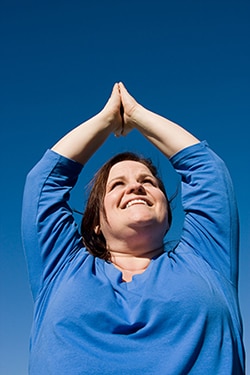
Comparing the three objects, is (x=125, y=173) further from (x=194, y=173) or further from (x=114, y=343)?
(x=114, y=343)

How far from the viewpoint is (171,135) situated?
12.5 feet

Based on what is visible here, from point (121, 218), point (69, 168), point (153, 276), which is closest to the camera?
point (153, 276)

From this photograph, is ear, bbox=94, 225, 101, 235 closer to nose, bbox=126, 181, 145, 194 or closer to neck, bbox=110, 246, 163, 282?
neck, bbox=110, 246, 163, 282

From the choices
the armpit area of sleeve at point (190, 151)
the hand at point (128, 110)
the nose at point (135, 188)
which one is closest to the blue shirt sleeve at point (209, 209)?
the armpit area of sleeve at point (190, 151)

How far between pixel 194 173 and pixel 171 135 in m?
0.35

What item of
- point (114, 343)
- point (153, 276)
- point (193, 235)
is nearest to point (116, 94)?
point (193, 235)

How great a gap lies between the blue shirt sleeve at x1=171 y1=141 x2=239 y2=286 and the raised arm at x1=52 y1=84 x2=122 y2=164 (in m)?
0.59

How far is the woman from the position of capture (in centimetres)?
281

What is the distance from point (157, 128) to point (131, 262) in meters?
1.05

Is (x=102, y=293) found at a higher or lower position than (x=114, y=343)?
higher

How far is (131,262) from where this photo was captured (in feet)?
11.5

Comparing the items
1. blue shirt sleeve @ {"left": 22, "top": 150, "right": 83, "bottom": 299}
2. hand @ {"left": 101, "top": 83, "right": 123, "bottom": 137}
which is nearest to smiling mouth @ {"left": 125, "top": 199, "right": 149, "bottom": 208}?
blue shirt sleeve @ {"left": 22, "top": 150, "right": 83, "bottom": 299}

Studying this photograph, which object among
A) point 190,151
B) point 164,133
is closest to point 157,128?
point 164,133

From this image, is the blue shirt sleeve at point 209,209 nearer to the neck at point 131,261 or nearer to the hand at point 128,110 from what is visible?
the neck at point 131,261
